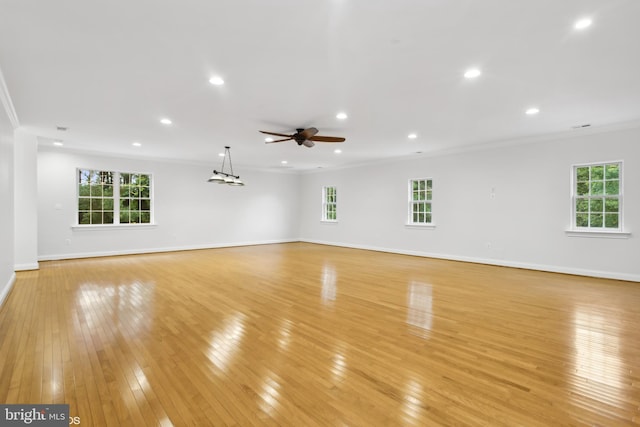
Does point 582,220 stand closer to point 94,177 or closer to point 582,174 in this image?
point 582,174

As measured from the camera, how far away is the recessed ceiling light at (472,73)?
131 inches

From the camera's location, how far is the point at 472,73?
11.2ft

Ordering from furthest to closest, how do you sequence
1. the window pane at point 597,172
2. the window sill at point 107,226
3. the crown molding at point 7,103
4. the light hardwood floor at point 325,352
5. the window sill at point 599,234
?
1. the window sill at point 107,226
2. the window pane at point 597,172
3. the window sill at point 599,234
4. the crown molding at point 7,103
5. the light hardwood floor at point 325,352

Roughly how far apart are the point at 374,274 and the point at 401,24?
4495 mm

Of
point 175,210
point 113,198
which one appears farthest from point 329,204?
point 113,198

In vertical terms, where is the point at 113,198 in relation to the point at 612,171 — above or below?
below

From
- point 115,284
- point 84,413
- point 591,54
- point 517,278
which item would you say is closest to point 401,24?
point 591,54

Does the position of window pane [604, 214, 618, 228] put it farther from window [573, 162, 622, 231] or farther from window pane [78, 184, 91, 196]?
window pane [78, 184, 91, 196]

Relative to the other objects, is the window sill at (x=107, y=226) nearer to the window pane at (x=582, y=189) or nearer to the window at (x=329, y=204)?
the window at (x=329, y=204)

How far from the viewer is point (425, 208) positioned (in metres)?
8.48

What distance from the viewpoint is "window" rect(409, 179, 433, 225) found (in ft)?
27.5

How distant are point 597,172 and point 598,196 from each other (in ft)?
1.52

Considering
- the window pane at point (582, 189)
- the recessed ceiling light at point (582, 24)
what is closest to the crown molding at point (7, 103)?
the recessed ceiling light at point (582, 24)

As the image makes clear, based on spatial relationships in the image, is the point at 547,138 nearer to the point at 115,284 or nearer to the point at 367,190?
the point at 367,190
